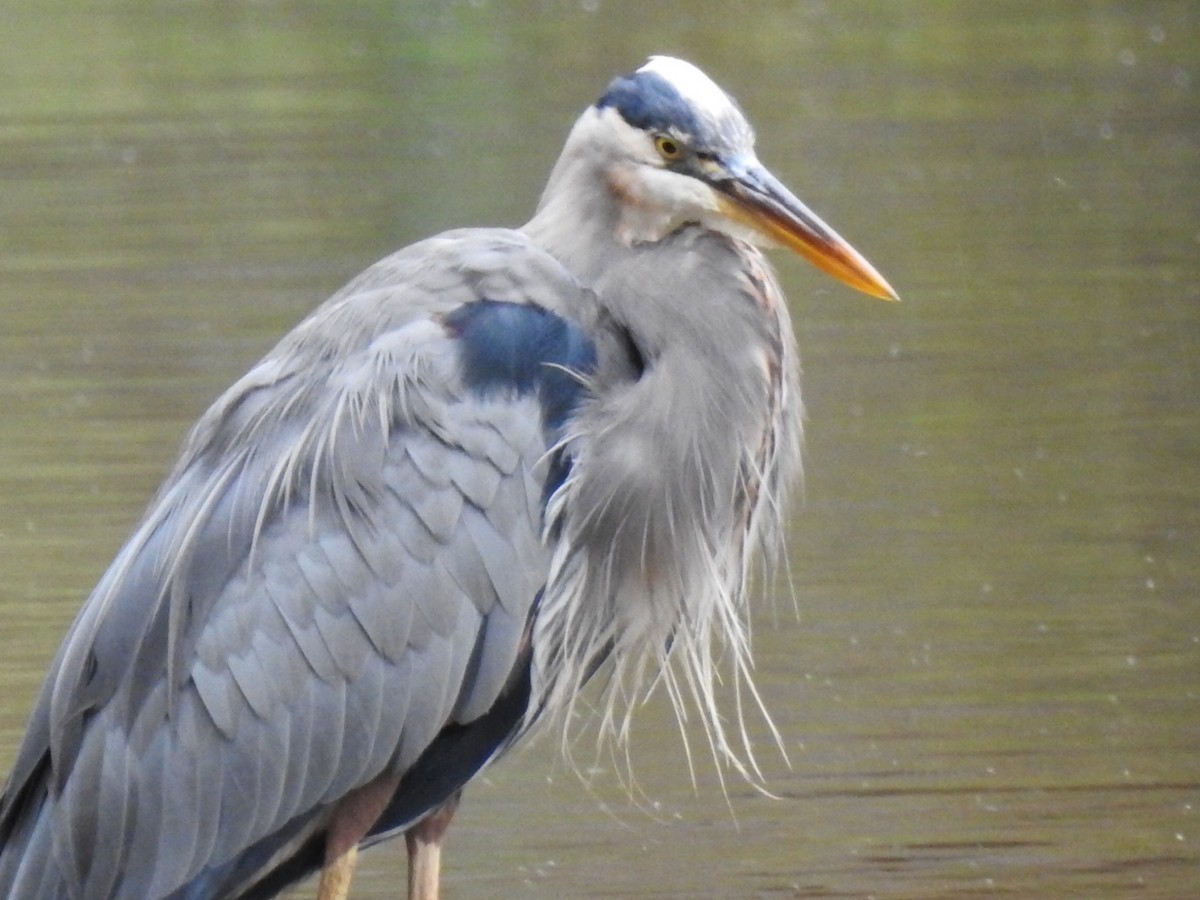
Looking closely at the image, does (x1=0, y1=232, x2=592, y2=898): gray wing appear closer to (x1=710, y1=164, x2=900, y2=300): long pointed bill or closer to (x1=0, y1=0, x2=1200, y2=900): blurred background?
(x1=710, y1=164, x2=900, y2=300): long pointed bill

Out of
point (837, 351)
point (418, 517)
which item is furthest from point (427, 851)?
point (837, 351)

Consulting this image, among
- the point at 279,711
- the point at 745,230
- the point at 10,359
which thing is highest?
the point at 745,230

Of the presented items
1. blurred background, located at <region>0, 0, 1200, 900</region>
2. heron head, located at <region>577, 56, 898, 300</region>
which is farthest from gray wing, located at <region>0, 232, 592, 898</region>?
blurred background, located at <region>0, 0, 1200, 900</region>

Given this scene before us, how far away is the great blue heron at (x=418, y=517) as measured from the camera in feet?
14.0

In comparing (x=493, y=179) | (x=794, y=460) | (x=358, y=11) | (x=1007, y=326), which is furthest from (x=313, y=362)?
(x=358, y=11)

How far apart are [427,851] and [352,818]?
0.73 ft

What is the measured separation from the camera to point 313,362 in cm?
441

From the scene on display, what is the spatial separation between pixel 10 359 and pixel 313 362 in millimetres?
5130

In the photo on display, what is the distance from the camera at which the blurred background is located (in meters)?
5.45

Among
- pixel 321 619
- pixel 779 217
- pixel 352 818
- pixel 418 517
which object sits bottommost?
pixel 352 818

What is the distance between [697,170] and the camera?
4.33 metres

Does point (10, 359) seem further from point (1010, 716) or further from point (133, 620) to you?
point (133, 620)

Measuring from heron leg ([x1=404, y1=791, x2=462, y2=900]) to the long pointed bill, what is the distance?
3.44ft

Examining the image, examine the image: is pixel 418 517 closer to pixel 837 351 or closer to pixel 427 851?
pixel 427 851
